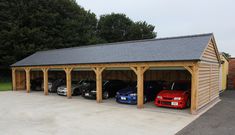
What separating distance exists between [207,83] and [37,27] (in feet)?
97.2

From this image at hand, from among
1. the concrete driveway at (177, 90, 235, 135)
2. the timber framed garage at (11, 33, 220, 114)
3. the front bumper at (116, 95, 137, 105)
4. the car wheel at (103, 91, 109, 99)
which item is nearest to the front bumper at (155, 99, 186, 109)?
the timber framed garage at (11, 33, 220, 114)

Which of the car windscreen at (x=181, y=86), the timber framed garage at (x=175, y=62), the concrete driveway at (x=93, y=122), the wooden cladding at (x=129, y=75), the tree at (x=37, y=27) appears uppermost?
the tree at (x=37, y=27)

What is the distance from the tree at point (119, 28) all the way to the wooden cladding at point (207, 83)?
31.2m

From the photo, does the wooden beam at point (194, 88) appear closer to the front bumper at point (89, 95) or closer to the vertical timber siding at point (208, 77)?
the vertical timber siding at point (208, 77)

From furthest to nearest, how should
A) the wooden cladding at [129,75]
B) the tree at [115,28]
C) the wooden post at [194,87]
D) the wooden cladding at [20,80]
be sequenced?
the tree at [115,28] → the wooden cladding at [20,80] → the wooden cladding at [129,75] → the wooden post at [194,87]

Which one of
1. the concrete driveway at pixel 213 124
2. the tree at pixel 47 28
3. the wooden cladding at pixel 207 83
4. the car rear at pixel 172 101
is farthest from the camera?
the tree at pixel 47 28

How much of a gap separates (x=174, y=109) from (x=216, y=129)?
3.32 meters

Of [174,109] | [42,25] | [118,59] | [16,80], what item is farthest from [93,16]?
[174,109]

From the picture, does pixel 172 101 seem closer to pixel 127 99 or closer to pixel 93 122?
pixel 127 99

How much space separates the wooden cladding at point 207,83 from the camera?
30.7 ft

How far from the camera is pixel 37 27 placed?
106 feet

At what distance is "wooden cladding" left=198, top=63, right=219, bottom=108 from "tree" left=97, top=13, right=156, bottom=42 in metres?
31.2

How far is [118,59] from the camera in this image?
11305 millimetres

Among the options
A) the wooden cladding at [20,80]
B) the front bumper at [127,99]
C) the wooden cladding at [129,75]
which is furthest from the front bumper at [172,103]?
the wooden cladding at [20,80]
